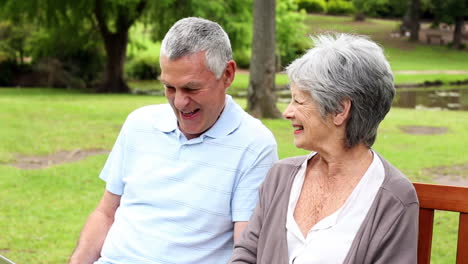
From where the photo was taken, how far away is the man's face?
9.98 feet

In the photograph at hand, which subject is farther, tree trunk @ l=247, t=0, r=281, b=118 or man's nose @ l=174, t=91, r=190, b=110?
tree trunk @ l=247, t=0, r=281, b=118

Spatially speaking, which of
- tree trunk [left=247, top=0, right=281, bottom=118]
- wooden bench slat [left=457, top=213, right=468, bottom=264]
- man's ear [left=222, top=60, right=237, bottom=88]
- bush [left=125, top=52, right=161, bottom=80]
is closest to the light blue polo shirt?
man's ear [left=222, top=60, right=237, bottom=88]

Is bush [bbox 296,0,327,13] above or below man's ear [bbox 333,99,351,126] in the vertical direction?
below

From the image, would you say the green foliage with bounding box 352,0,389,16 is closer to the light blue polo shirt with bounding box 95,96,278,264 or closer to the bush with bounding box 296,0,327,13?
the bush with bounding box 296,0,327,13

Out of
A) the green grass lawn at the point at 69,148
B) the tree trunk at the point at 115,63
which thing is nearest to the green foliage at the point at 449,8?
the tree trunk at the point at 115,63

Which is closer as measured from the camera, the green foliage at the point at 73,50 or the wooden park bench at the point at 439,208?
the wooden park bench at the point at 439,208

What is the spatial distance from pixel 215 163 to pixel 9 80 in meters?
24.9

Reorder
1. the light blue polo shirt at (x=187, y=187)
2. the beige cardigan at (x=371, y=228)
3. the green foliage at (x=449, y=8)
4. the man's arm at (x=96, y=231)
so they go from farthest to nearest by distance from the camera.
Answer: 1. the green foliage at (x=449, y=8)
2. the man's arm at (x=96, y=231)
3. the light blue polo shirt at (x=187, y=187)
4. the beige cardigan at (x=371, y=228)

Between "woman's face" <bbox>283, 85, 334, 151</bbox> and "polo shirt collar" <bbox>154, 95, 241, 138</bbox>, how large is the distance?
18.7 inches

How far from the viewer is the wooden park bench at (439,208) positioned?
289cm

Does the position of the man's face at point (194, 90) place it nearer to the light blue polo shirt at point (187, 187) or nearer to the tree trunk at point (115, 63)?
the light blue polo shirt at point (187, 187)

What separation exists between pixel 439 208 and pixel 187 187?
1.05 metres

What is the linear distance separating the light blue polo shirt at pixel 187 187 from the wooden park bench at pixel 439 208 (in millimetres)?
651

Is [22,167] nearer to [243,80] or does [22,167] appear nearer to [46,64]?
[46,64]
